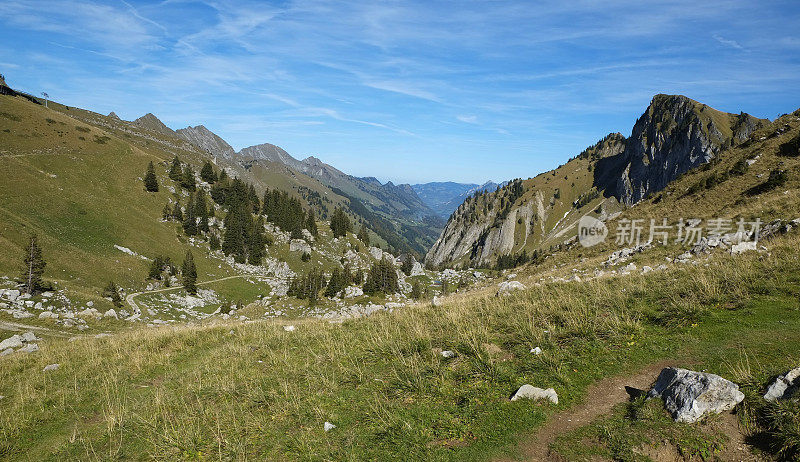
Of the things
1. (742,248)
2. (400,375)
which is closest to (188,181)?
(400,375)

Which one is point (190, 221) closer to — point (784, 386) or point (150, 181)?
point (150, 181)

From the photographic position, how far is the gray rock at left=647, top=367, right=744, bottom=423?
267 inches

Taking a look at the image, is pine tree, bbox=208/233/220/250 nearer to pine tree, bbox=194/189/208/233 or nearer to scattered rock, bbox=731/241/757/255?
pine tree, bbox=194/189/208/233

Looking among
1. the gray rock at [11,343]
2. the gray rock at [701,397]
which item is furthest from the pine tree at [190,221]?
the gray rock at [701,397]

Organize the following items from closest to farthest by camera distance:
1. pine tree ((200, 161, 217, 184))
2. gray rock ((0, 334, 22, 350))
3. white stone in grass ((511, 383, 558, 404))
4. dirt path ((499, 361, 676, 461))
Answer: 1. dirt path ((499, 361, 676, 461))
2. white stone in grass ((511, 383, 558, 404))
3. gray rock ((0, 334, 22, 350))
4. pine tree ((200, 161, 217, 184))

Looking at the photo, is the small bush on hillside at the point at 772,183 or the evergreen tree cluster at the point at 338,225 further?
the evergreen tree cluster at the point at 338,225

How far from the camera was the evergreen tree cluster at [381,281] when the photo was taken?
83.2m

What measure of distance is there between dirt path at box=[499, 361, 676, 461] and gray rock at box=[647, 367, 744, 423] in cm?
123

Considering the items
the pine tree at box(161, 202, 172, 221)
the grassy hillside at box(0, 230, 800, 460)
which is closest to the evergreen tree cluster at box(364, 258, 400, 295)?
the pine tree at box(161, 202, 172, 221)

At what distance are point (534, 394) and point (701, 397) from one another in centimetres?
318

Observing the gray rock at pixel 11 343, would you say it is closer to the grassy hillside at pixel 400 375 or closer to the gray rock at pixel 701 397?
the grassy hillside at pixel 400 375

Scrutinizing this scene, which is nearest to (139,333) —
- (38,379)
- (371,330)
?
(38,379)

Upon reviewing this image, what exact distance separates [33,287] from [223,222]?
59.4 metres

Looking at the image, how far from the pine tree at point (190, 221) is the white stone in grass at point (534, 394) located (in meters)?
105
